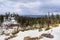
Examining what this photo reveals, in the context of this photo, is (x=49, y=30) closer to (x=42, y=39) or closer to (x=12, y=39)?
(x=42, y=39)

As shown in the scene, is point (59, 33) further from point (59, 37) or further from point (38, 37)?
point (38, 37)

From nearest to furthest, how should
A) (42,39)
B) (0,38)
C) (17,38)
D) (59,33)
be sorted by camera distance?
(42,39) < (59,33) < (17,38) < (0,38)

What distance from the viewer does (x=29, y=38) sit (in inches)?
591

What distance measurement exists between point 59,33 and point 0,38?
6.47 metres

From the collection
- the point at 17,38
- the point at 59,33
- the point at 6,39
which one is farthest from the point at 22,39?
the point at 59,33

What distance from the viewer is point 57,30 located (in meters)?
16.5

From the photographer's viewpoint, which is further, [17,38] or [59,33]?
[17,38]

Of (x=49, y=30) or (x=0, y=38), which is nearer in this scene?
(x=49, y=30)

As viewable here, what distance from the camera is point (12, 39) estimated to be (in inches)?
665

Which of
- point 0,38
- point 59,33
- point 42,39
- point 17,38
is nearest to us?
point 42,39

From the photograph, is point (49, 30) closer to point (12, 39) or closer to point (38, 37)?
point (38, 37)

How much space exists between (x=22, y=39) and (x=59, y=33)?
3.27 metres

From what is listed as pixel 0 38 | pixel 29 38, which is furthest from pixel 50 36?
pixel 0 38

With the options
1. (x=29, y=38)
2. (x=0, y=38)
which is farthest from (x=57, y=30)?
(x=0, y=38)
